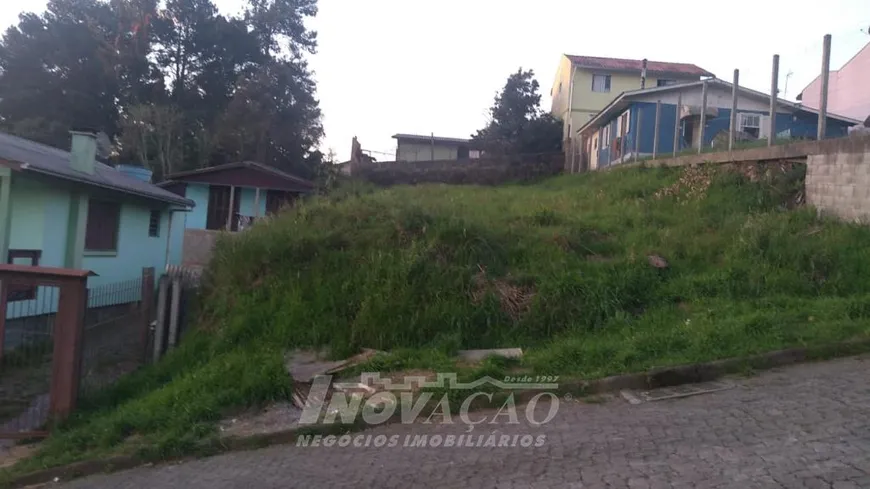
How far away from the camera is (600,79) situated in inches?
1382

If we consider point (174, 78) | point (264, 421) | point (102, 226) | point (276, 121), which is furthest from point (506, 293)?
point (174, 78)

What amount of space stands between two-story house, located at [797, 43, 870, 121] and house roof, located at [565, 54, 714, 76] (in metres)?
6.67

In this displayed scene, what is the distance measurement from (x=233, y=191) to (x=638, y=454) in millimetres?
21126

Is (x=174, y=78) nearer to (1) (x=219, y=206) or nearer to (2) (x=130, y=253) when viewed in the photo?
(1) (x=219, y=206)

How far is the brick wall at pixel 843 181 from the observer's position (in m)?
9.52

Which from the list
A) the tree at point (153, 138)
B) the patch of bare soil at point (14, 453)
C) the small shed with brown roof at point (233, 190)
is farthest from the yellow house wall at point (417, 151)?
the patch of bare soil at point (14, 453)

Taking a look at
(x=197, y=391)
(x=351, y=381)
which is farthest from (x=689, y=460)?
(x=197, y=391)

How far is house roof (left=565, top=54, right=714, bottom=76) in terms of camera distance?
3450 cm

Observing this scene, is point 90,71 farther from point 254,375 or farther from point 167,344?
point 254,375

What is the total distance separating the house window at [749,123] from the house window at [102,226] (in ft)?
58.1

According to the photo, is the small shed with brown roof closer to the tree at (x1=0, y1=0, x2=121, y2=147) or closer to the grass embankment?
the tree at (x1=0, y1=0, x2=121, y2=147)

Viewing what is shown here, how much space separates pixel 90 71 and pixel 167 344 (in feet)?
103

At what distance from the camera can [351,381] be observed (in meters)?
6.92

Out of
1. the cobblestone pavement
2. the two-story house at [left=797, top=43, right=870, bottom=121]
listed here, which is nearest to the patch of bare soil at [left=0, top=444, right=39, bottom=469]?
the cobblestone pavement
